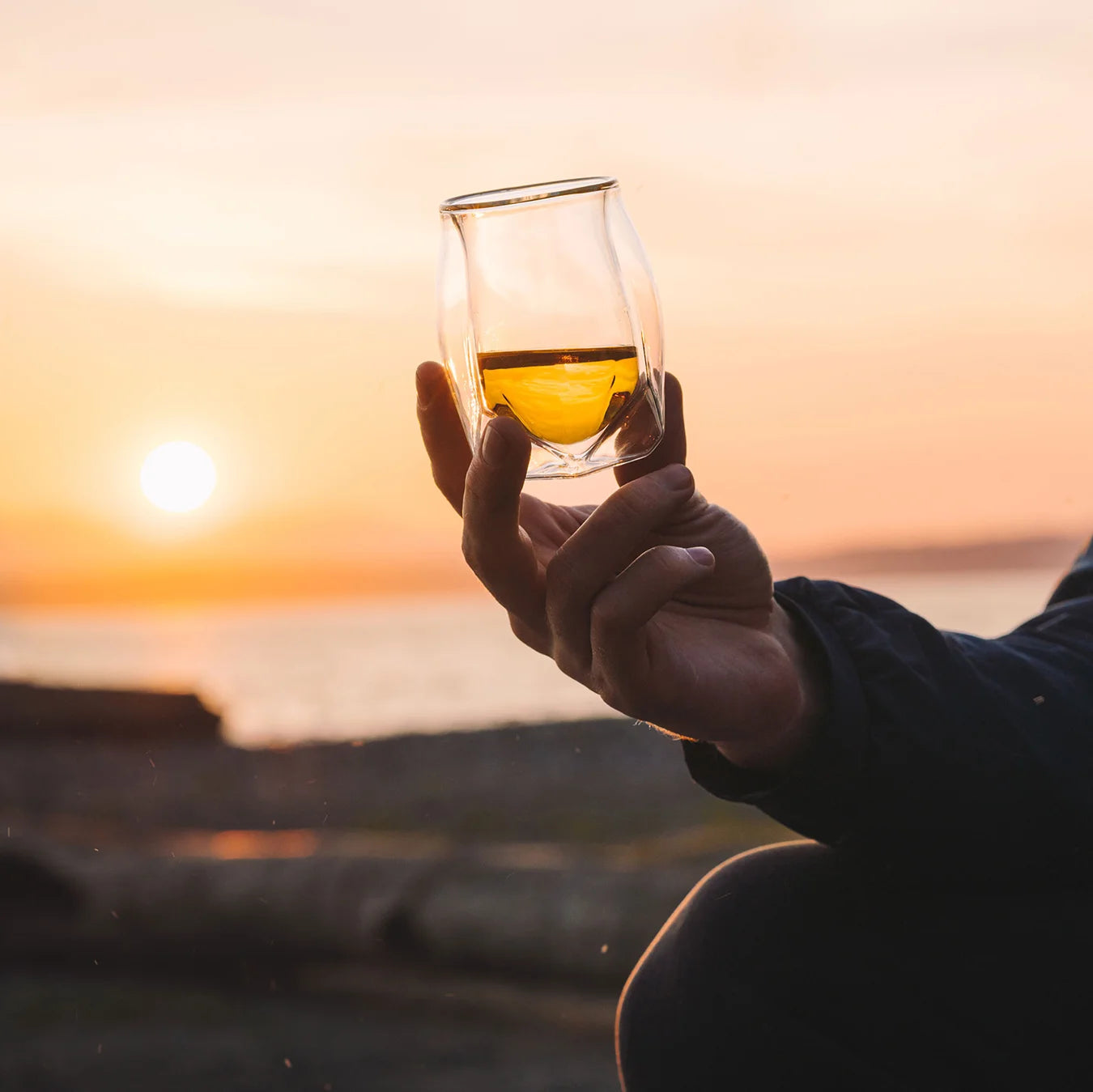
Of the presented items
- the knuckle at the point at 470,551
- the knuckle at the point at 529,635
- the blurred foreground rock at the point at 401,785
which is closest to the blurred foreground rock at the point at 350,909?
the blurred foreground rock at the point at 401,785

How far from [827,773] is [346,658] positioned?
36725 mm

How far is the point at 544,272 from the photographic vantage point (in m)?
1.48

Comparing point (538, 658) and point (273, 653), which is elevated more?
point (538, 658)

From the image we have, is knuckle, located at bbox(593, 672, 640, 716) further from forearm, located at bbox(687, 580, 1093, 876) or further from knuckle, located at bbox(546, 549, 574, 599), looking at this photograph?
forearm, located at bbox(687, 580, 1093, 876)

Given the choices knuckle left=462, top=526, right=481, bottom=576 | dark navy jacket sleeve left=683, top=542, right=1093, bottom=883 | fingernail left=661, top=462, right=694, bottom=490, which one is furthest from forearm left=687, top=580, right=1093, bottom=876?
knuckle left=462, top=526, right=481, bottom=576

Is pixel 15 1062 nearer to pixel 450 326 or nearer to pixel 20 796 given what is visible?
pixel 450 326

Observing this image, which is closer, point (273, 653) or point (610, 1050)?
point (610, 1050)

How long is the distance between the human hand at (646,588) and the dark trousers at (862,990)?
0.23m

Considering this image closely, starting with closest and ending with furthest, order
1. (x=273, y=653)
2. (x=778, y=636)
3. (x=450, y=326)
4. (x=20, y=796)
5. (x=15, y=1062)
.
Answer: (x=450, y=326) → (x=778, y=636) → (x=15, y=1062) → (x=20, y=796) → (x=273, y=653)

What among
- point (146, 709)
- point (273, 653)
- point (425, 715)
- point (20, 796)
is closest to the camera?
point (20, 796)

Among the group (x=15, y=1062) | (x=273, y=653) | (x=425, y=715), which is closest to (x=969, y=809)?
(x=15, y=1062)

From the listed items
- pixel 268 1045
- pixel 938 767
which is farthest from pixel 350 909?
pixel 938 767

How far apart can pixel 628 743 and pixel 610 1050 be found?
6.50 m

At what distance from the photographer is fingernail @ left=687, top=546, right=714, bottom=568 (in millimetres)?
1460
